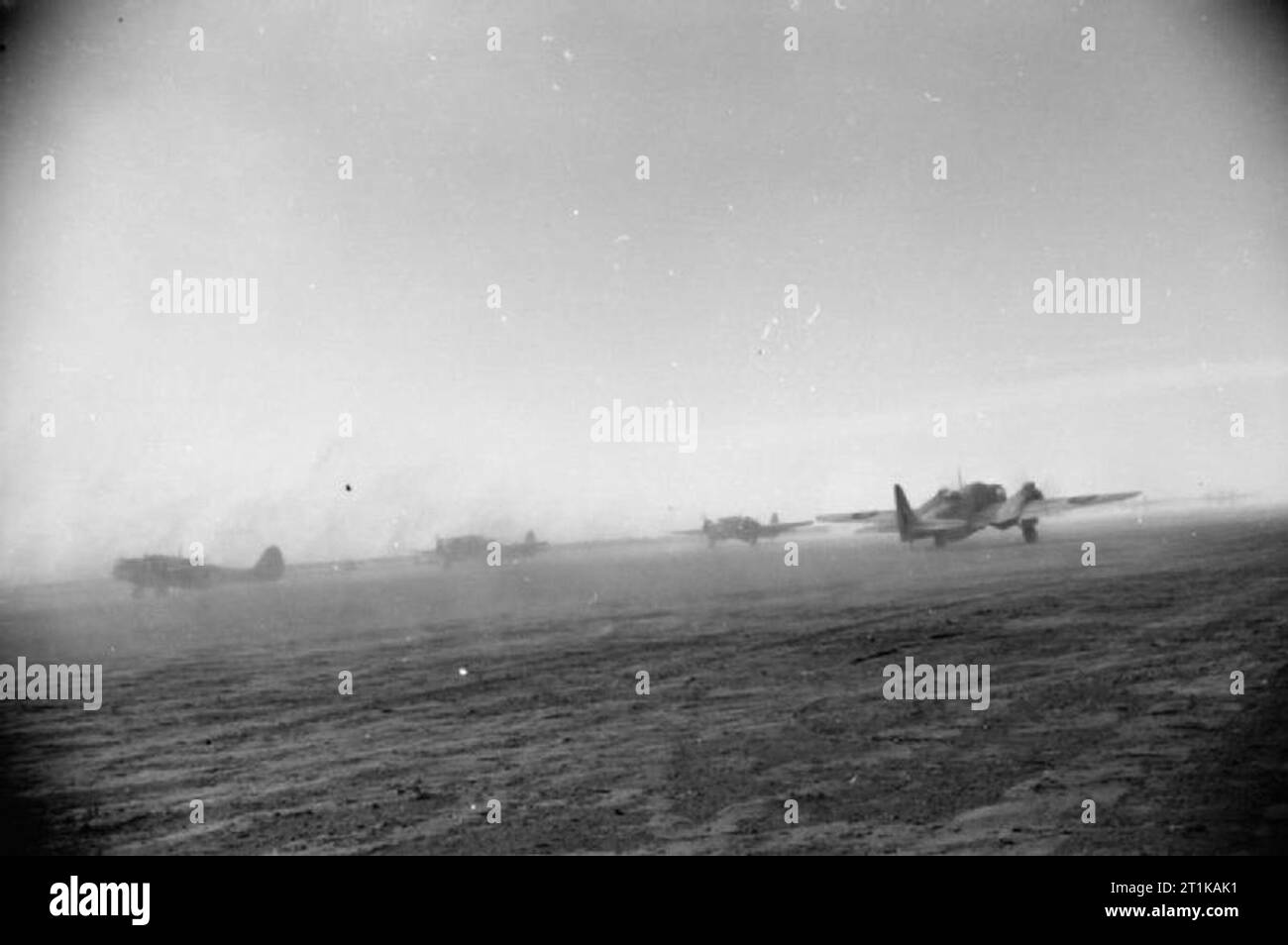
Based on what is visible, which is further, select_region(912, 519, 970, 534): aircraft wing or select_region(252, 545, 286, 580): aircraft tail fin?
select_region(252, 545, 286, 580): aircraft tail fin

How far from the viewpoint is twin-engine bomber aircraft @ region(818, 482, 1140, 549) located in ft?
123

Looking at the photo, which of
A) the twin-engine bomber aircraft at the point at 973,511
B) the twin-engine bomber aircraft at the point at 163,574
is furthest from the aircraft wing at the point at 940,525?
the twin-engine bomber aircraft at the point at 163,574

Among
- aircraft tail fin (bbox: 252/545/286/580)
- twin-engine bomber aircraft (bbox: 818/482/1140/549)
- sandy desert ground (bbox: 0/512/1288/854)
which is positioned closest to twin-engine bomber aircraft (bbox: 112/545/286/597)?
aircraft tail fin (bbox: 252/545/286/580)

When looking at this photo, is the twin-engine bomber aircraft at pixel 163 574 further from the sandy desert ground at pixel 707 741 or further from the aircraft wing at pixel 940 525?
the aircraft wing at pixel 940 525

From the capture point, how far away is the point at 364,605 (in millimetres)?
37562

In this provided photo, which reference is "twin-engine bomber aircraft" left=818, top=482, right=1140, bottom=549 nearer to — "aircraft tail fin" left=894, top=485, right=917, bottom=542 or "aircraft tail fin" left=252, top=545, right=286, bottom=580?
"aircraft tail fin" left=894, top=485, right=917, bottom=542

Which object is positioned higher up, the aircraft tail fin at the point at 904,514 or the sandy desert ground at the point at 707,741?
the aircraft tail fin at the point at 904,514

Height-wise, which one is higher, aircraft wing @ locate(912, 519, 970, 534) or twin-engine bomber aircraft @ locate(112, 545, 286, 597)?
aircraft wing @ locate(912, 519, 970, 534)

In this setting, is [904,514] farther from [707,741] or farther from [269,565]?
[269,565]

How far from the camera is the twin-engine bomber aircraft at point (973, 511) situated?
37594 mm

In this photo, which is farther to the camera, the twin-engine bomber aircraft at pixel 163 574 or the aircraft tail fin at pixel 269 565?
the aircraft tail fin at pixel 269 565

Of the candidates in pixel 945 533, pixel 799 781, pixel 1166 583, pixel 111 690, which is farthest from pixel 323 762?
pixel 945 533

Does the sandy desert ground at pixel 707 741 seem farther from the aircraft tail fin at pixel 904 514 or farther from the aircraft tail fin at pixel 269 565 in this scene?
the aircraft tail fin at pixel 269 565

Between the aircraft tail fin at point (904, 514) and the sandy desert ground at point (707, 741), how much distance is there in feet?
49.4
